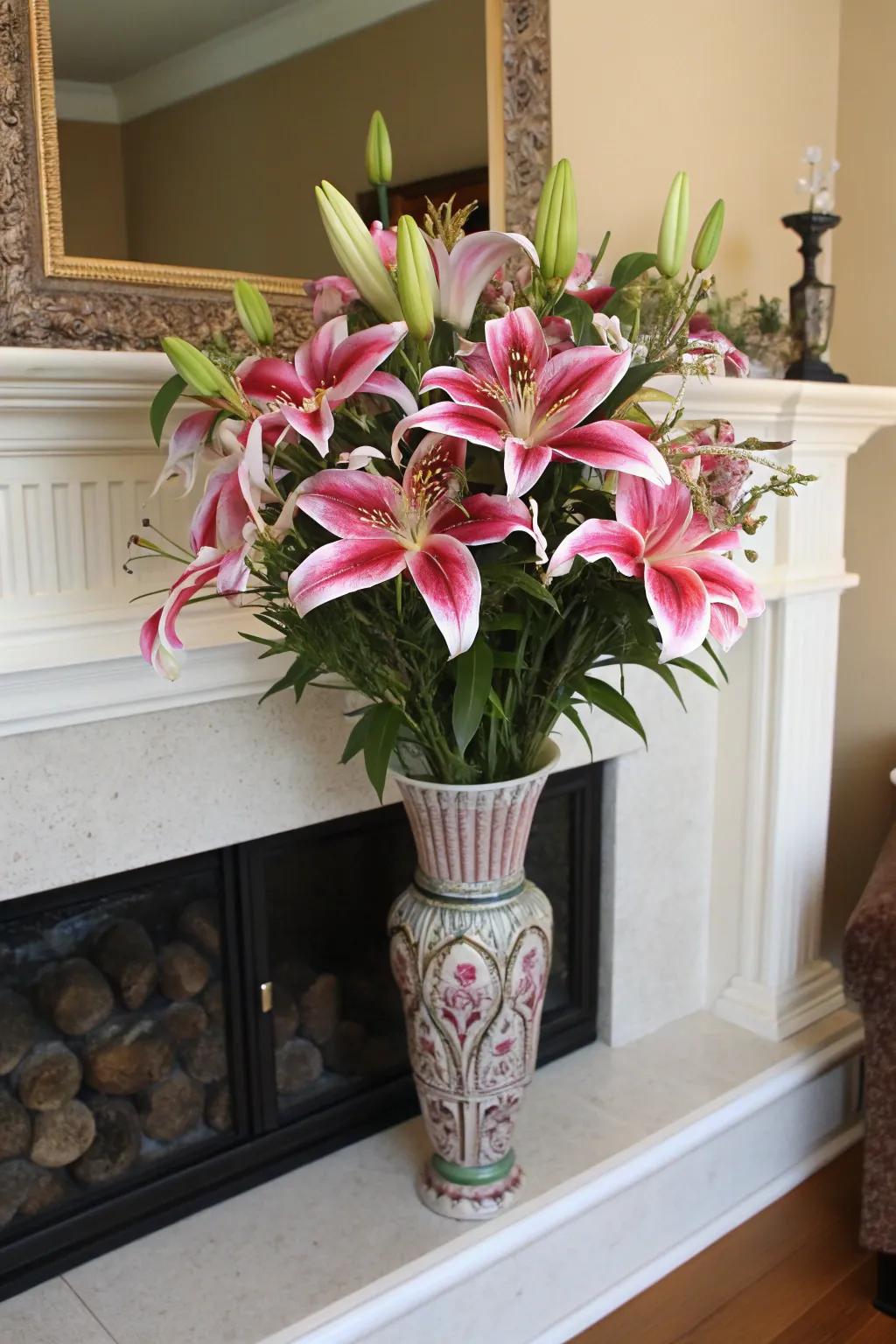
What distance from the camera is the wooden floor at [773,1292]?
1721mm

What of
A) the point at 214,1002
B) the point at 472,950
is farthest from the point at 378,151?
the point at 214,1002

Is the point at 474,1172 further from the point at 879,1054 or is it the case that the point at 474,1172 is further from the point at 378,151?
the point at 378,151

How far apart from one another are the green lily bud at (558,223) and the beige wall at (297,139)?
1.62 ft

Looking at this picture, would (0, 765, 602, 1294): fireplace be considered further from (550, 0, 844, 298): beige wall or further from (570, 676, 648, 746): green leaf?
(550, 0, 844, 298): beige wall

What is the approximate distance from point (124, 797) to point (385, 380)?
2.11 ft

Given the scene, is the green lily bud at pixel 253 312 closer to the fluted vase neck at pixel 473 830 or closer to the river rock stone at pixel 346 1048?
the fluted vase neck at pixel 473 830

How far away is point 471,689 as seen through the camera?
1.13 m

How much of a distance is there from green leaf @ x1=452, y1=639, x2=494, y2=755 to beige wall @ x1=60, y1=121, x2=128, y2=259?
65 centimetres

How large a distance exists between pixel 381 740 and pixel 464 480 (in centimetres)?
30

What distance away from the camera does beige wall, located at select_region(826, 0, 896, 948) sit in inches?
89.0

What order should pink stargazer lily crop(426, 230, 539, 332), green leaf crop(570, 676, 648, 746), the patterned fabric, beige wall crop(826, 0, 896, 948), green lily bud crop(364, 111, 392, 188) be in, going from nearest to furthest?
pink stargazer lily crop(426, 230, 539, 332) → green lily bud crop(364, 111, 392, 188) → green leaf crop(570, 676, 648, 746) → the patterned fabric → beige wall crop(826, 0, 896, 948)

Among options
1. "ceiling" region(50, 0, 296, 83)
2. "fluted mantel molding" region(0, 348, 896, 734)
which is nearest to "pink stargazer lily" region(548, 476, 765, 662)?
"fluted mantel molding" region(0, 348, 896, 734)

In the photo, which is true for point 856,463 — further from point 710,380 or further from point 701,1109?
point 701,1109

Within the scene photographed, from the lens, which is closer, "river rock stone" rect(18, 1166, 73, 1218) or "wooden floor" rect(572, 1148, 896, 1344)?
"river rock stone" rect(18, 1166, 73, 1218)
